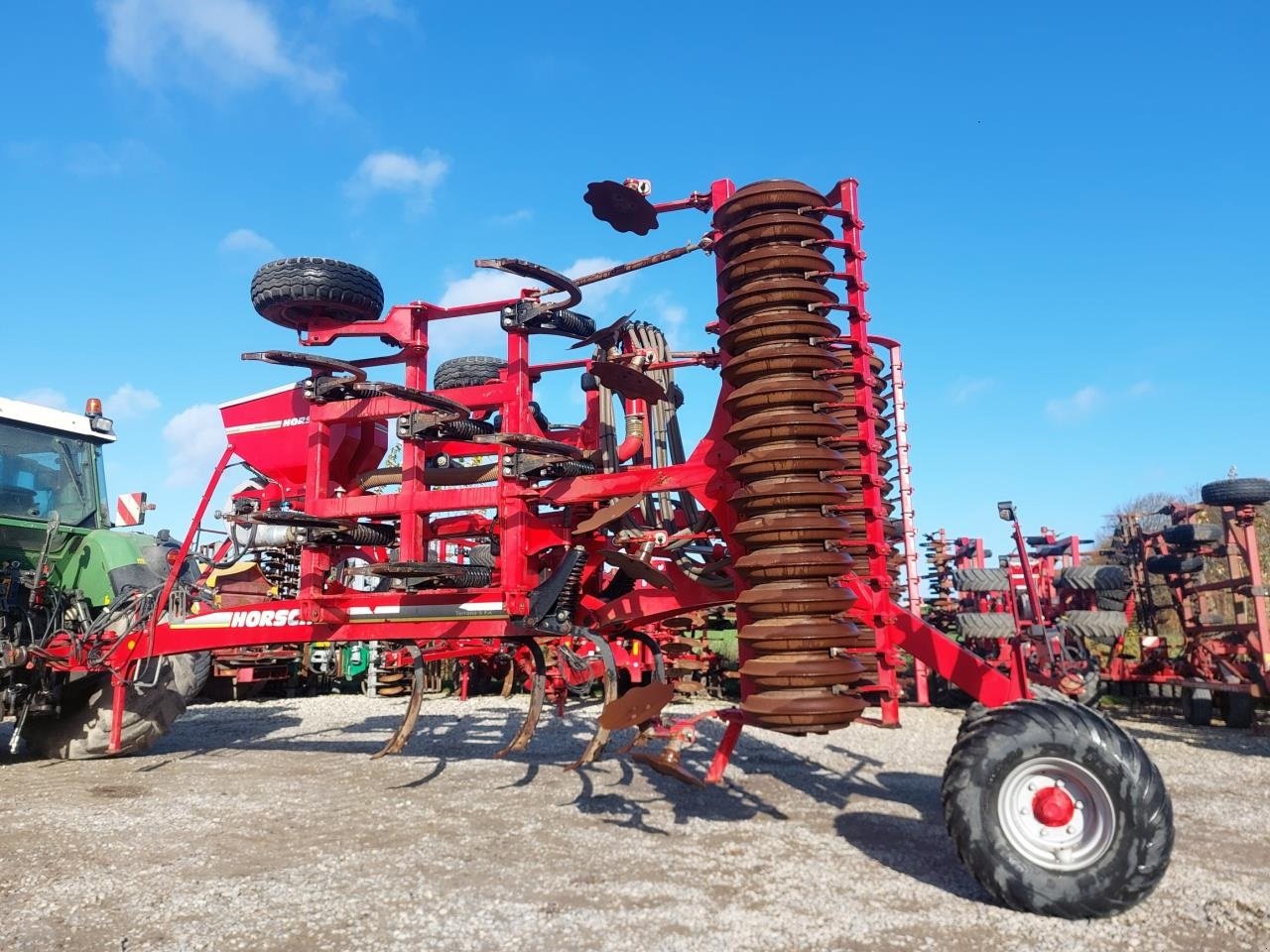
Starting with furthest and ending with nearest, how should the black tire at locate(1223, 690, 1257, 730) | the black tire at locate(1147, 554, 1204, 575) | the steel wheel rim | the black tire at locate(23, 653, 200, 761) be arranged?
1. the black tire at locate(1147, 554, 1204, 575)
2. the black tire at locate(1223, 690, 1257, 730)
3. the black tire at locate(23, 653, 200, 761)
4. the steel wheel rim

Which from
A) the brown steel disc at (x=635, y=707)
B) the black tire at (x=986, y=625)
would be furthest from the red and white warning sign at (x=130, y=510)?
the black tire at (x=986, y=625)

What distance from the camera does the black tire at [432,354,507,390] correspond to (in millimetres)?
9233

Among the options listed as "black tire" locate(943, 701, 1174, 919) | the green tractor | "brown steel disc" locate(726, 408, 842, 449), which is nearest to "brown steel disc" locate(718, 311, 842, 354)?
"brown steel disc" locate(726, 408, 842, 449)

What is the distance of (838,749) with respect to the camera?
7.47 metres

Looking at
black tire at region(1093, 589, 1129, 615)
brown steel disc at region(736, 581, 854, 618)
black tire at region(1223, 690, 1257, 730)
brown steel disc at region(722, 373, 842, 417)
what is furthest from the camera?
black tire at region(1093, 589, 1129, 615)

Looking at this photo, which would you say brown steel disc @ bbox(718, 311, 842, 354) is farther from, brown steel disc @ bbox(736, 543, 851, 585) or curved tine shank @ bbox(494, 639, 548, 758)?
curved tine shank @ bbox(494, 639, 548, 758)

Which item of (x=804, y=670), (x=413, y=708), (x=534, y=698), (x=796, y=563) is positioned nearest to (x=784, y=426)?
(x=796, y=563)

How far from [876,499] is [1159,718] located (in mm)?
7803

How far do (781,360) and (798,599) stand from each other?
1126 mm

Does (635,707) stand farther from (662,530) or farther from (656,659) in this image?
(662,530)

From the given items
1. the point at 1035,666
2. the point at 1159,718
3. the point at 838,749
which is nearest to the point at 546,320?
the point at 838,749

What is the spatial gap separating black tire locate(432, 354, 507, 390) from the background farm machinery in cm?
807

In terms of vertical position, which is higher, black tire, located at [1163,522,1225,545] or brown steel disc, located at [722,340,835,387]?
brown steel disc, located at [722,340,835,387]

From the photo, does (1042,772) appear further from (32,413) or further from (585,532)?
(32,413)
